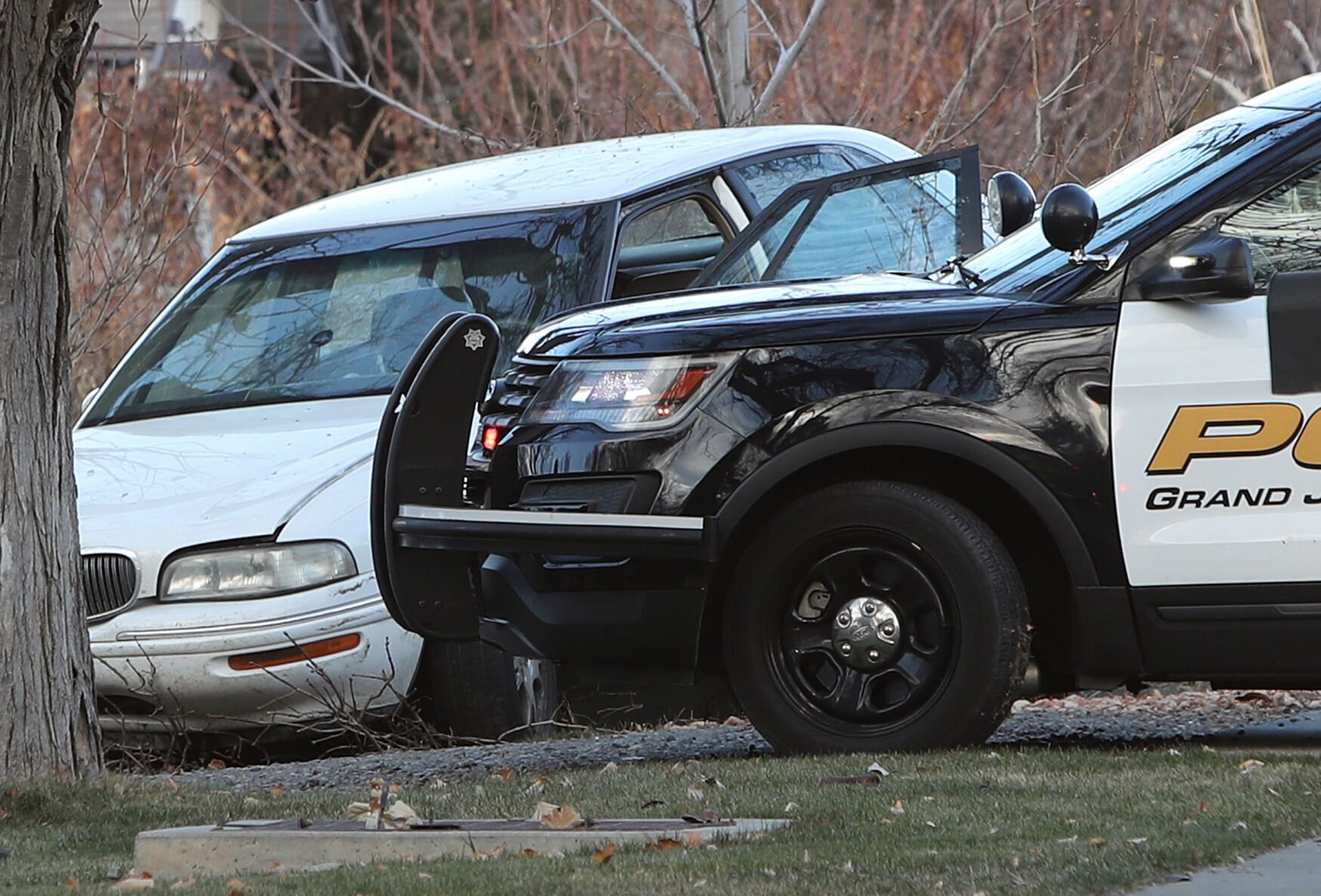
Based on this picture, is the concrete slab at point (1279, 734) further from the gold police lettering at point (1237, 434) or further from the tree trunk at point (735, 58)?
the tree trunk at point (735, 58)

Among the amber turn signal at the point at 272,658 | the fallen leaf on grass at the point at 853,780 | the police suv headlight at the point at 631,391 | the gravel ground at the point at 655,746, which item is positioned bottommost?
the gravel ground at the point at 655,746

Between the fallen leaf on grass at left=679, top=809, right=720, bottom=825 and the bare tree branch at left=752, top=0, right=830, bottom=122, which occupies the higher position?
the bare tree branch at left=752, top=0, right=830, bottom=122

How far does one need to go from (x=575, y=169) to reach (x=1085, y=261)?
3.00 metres

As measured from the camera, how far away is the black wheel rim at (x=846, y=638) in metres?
5.77

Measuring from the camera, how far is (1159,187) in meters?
6.08

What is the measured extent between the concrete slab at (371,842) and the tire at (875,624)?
1.08 metres

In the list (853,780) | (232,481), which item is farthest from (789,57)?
(853,780)

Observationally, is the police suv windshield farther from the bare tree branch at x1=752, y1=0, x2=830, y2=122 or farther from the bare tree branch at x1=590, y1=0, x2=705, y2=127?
the bare tree branch at x1=590, y1=0, x2=705, y2=127

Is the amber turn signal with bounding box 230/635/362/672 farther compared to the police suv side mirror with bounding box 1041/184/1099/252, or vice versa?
the amber turn signal with bounding box 230/635/362/672

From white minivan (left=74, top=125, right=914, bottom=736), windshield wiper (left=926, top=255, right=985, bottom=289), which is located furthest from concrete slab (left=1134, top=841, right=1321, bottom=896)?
white minivan (left=74, top=125, right=914, bottom=736)

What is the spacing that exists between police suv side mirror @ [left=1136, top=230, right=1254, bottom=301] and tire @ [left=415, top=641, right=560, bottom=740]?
2.37 m

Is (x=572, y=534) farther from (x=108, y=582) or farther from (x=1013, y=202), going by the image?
(x=1013, y=202)

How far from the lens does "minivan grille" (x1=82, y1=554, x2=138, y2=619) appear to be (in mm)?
6805

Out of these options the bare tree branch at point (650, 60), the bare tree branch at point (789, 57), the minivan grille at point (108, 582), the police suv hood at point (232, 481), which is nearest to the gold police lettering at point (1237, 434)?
the police suv hood at point (232, 481)
